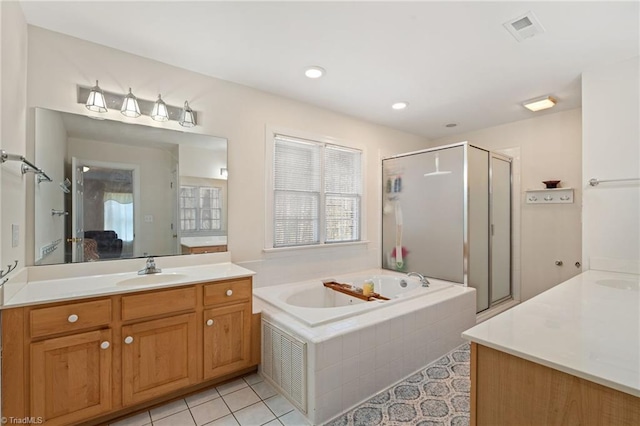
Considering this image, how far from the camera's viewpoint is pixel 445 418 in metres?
1.84

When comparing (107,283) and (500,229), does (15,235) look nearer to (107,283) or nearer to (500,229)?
(107,283)

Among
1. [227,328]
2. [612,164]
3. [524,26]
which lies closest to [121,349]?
[227,328]

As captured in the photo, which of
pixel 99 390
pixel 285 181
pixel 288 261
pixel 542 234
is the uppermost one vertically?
pixel 285 181

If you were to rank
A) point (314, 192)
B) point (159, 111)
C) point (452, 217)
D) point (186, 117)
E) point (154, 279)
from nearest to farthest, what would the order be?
1. point (154, 279)
2. point (159, 111)
3. point (186, 117)
4. point (452, 217)
5. point (314, 192)

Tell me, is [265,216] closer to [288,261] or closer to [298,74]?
[288,261]

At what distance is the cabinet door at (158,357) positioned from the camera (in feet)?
5.85

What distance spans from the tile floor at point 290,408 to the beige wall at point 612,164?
60.8 inches

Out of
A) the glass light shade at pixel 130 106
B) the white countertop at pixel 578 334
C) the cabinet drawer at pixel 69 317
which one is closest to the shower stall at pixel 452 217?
the white countertop at pixel 578 334

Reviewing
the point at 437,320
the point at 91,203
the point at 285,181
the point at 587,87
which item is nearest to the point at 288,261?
the point at 285,181

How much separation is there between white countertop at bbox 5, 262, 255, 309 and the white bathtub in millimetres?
483

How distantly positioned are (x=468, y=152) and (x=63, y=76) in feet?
11.5

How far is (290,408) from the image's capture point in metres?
1.94

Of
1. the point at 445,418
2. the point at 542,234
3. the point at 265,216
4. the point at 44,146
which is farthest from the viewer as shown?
the point at 542,234

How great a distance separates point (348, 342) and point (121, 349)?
137 cm
